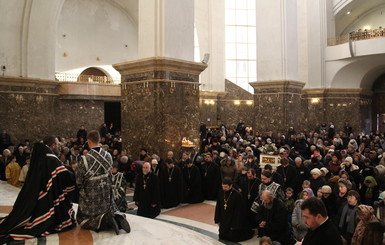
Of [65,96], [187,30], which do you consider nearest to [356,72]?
[187,30]

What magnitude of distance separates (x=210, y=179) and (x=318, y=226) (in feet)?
19.2

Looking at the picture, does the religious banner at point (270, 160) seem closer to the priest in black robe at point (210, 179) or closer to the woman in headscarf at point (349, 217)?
the priest in black robe at point (210, 179)

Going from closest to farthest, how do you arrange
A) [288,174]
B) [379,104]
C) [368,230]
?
[368,230], [288,174], [379,104]

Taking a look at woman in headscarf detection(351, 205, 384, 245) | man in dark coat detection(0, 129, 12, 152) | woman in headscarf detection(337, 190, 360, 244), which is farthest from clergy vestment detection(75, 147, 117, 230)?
man in dark coat detection(0, 129, 12, 152)

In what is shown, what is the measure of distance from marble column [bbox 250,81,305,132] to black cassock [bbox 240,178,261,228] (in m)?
9.77

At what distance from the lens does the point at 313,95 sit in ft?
70.1

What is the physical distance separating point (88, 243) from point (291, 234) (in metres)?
3.03

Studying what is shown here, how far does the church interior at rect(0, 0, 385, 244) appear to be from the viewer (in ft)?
33.5

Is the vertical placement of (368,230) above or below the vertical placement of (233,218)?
above

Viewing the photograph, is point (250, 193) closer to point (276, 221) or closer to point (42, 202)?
point (276, 221)

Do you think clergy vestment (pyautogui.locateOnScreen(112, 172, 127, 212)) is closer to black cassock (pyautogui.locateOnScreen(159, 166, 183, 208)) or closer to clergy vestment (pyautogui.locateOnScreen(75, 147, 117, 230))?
black cassock (pyautogui.locateOnScreen(159, 166, 183, 208))

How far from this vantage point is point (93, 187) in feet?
14.7

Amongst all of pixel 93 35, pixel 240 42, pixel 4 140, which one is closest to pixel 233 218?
pixel 4 140

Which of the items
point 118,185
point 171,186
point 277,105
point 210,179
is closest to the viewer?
point 118,185
